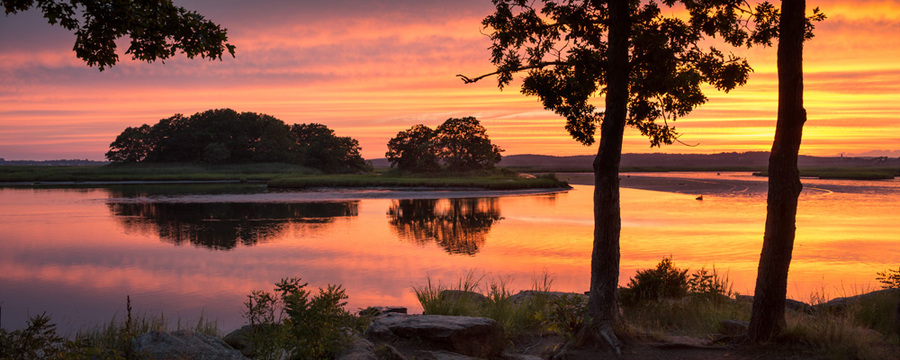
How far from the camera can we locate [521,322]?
11078mm

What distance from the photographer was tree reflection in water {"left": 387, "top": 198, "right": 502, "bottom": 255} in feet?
88.1

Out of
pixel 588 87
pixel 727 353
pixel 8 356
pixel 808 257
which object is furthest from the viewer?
pixel 808 257

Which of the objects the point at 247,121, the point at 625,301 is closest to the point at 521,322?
the point at 625,301

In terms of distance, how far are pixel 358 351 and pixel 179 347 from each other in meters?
2.31

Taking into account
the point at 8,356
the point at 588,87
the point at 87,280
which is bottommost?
the point at 87,280

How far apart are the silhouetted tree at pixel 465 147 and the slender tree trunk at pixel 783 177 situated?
252ft

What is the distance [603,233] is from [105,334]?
8948 millimetres

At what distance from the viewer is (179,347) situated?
7.41 meters

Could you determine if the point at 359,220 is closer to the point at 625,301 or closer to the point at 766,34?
the point at 625,301

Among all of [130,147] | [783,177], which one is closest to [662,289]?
[783,177]

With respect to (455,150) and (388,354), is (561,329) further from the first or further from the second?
(455,150)

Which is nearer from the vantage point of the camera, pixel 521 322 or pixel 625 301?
pixel 521 322

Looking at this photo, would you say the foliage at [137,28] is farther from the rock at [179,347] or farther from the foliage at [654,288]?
the foliage at [654,288]

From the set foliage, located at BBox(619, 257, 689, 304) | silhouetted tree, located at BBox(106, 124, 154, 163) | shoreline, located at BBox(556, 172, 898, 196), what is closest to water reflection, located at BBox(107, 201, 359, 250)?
foliage, located at BBox(619, 257, 689, 304)
